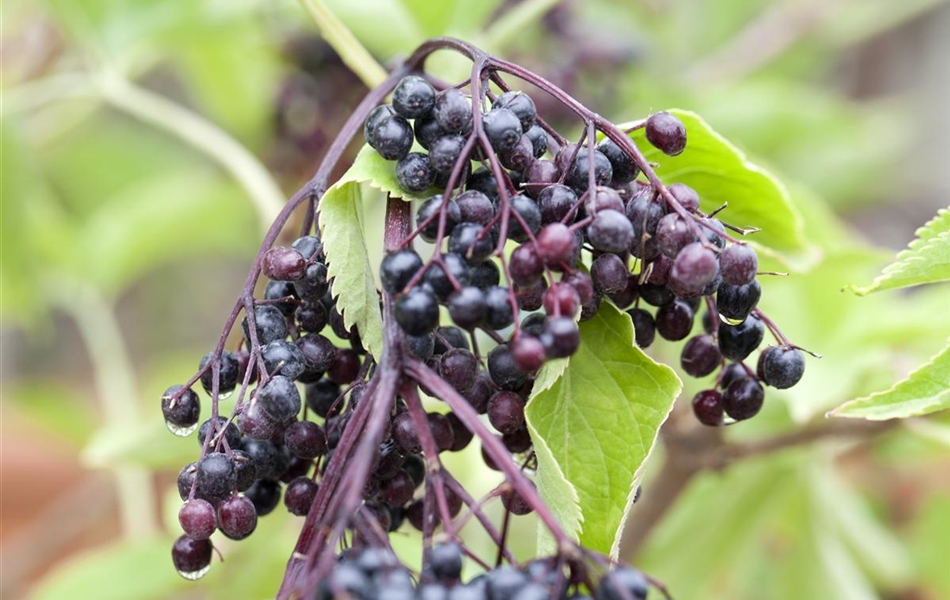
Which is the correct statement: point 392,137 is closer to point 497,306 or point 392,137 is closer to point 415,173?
point 415,173

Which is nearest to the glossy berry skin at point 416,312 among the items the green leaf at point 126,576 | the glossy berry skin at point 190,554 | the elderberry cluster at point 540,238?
the elderberry cluster at point 540,238

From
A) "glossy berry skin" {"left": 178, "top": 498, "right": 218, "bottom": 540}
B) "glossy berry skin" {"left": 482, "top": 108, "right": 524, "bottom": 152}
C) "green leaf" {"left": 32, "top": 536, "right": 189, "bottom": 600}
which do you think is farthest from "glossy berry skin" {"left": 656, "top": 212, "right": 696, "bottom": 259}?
"green leaf" {"left": 32, "top": 536, "right": 189, "bottom": 600}

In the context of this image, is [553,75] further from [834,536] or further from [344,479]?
[344,479]

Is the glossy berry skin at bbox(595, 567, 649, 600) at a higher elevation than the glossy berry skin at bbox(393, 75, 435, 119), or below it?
below

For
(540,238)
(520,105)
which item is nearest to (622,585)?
(540,238)

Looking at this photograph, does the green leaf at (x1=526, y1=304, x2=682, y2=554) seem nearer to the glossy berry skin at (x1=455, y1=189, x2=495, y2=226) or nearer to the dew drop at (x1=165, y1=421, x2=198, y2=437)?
the glossy berry skin at (x1=455, y1=189, x2=495, y2=226)

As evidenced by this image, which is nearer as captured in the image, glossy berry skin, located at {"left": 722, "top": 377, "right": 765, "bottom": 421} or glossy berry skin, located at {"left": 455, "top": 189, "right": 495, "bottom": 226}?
glossy berry skin, located at {"left": 455, "top": 189, "right": 495, "bottom": 226}
